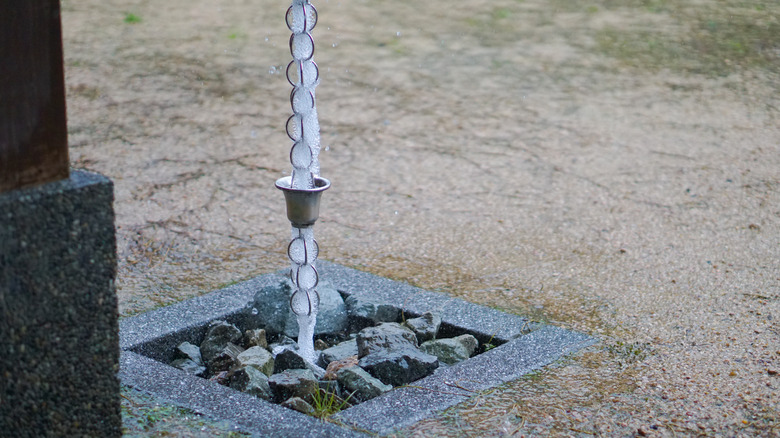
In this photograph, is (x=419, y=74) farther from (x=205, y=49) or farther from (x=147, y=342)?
(x=147, y=342)

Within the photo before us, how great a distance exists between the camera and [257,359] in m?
2.52

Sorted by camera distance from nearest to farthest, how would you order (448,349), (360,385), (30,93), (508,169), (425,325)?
(30,93) → (360,385) → (448,349) → (425,325) → (508,169)

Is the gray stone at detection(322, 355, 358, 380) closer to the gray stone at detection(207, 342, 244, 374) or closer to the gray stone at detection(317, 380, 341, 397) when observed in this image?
the gray stone at detection(317, 380, 341, 397)

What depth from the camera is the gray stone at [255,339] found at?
271cm

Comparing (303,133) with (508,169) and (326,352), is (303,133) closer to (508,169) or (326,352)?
(326,352)

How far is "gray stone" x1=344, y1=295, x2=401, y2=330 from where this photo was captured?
283 cm

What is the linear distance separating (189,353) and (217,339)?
88 millimetres

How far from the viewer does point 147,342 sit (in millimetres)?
2584

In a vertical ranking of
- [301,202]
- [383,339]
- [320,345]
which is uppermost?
[301,202]

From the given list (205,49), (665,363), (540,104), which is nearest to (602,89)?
(540,104)

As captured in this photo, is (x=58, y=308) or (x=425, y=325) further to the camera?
(x=425, y=325)

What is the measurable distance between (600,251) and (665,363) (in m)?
1.01

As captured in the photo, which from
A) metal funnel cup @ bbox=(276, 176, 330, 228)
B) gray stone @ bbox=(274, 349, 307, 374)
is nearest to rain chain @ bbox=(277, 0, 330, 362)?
metal funnel cup @ bbox=(276, 176, 330, 228)

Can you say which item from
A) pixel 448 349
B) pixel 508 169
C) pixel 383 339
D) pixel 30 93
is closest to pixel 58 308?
A: pixel 30 93
